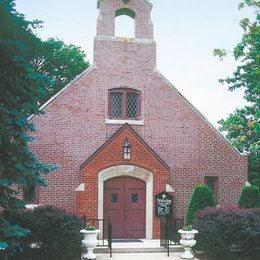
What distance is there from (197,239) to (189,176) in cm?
459

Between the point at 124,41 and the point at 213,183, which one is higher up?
the point at 124,41

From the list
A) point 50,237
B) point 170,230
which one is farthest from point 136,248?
point 50,237

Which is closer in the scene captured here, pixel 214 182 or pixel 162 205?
pixel 162 205

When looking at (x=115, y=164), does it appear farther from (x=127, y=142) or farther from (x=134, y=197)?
(x=134, y=197)

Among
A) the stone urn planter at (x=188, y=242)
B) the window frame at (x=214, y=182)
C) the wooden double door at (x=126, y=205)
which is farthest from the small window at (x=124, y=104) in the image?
the stone urn planter at (x=188, y=242)

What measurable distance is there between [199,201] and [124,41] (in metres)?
7.60

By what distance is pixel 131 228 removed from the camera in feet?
59.6

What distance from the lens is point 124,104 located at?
63.3ft

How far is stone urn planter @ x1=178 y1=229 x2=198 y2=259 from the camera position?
14.4 metres

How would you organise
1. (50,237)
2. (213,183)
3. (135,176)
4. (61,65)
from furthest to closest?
(61,65) → (213,183) → (135,176) → (50,237)

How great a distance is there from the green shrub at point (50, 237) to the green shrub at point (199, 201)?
5.44 metres

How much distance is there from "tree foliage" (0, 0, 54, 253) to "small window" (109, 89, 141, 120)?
8.18 m

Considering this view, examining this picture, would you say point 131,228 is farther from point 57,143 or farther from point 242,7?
point 242,7

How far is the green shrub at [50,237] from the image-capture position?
13312mm
